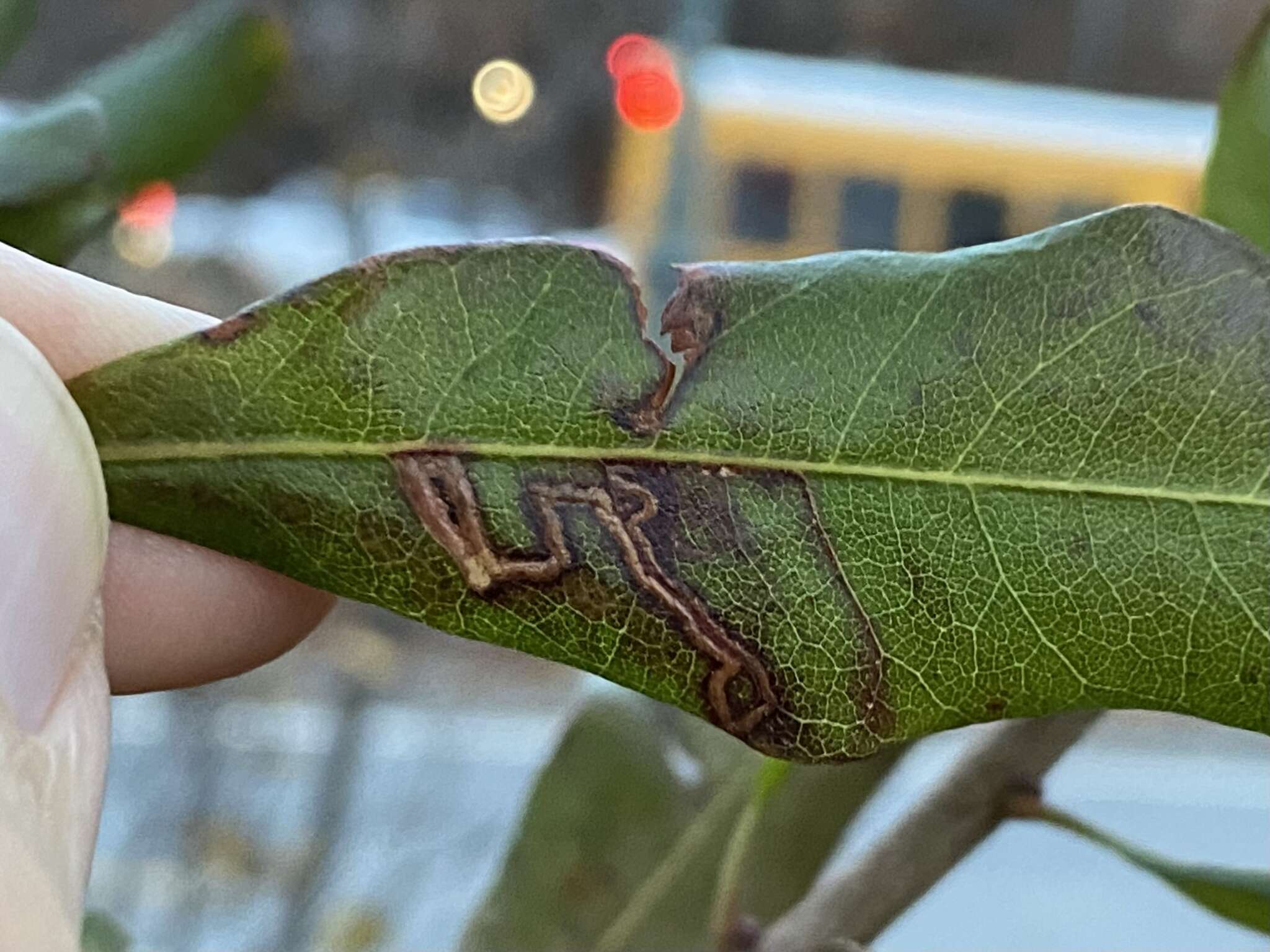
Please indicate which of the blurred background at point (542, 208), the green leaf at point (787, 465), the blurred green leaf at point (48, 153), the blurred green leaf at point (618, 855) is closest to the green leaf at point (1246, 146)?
the green leaf at point (787, 465)

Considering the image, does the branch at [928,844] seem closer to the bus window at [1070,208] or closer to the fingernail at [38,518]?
the fingernail at [38,518]

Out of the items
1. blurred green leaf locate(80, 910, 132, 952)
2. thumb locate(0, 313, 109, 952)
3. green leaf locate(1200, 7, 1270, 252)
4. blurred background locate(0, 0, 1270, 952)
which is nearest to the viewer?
thumb locate(0, 313, 109, 952)

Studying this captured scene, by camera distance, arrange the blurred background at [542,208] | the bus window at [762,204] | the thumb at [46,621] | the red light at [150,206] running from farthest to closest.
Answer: the bus window at [762,204] < the blurred background at [542,208] < the red light at [150,206] < the thumb at [46,621]

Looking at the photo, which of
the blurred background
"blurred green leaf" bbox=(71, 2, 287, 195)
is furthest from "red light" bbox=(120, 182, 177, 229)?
the blurred background

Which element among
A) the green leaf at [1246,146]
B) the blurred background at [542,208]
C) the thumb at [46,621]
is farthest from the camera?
the blurred background at [542,208]

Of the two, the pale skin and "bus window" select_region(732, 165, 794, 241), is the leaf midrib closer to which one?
the pale skin

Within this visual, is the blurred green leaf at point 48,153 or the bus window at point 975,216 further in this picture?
the bus window at point 975,216

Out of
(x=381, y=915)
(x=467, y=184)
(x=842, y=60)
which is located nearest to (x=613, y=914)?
(x=381, y=915)
